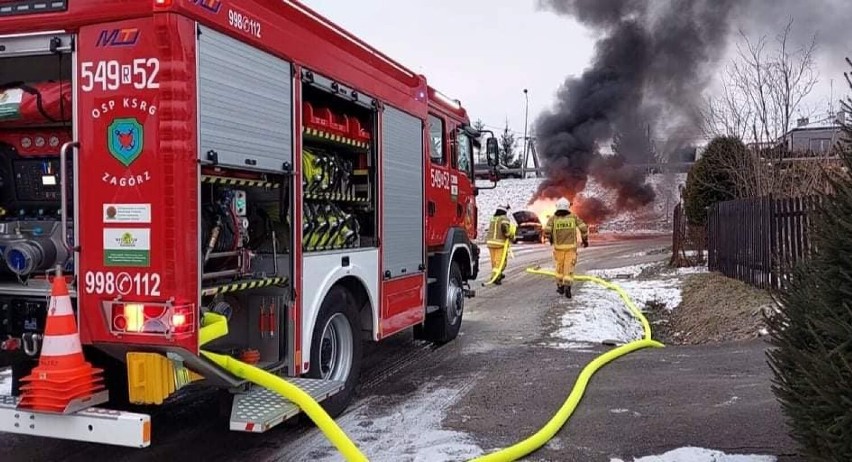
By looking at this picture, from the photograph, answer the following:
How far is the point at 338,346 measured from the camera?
5.76 metres

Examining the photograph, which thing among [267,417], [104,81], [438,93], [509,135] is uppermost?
[509,135]

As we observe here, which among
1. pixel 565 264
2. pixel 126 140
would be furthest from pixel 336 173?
pixel 565 264

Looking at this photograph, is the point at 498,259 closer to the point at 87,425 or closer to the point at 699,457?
the point at 699,457

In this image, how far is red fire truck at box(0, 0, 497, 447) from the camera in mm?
3785

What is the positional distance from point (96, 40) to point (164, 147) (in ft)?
2.33

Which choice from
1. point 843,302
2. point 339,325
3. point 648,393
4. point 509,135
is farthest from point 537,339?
point 509,135

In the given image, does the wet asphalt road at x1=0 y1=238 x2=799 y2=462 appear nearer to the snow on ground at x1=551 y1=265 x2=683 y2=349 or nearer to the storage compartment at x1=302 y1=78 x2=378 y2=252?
the snow on ground at x1=551 y1=265 x2=683 y2=349

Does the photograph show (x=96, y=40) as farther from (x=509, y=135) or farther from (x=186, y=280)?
(x=509, y=135)

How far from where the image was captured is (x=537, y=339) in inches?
351

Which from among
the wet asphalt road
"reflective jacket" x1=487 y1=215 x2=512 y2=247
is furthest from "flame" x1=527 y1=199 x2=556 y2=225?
the wet asphalt road

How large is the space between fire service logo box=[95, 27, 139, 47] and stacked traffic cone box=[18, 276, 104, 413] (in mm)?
1250

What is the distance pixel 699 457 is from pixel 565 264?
27.0ft

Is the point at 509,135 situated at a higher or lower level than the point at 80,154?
higher

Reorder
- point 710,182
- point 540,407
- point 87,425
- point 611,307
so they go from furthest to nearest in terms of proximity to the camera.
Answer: point 710,182
point 611,307
point 540,407
point 87,425
